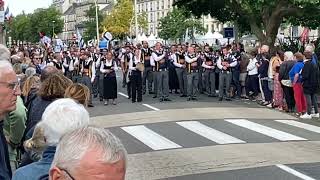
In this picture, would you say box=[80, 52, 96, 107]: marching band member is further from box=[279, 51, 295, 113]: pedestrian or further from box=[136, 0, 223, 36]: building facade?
box=[136, 0, 223, 36]: building facade

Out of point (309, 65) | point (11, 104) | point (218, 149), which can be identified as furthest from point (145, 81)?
point (11, 104)

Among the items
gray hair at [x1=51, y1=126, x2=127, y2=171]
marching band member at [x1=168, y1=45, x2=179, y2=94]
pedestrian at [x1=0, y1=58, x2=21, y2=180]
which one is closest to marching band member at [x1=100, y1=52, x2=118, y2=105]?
marching band member at [x1=168, y1=45, x2=179, y2=94]

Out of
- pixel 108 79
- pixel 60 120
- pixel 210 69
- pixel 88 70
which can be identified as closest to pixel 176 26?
pixel 210 69

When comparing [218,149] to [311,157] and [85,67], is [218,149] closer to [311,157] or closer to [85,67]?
[311,157]

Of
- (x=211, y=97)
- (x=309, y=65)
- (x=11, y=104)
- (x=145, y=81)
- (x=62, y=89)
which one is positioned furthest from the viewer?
(x=145, y=81)

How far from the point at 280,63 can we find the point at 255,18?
31.3 feet

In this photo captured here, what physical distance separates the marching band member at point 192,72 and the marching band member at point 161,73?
2.37ft

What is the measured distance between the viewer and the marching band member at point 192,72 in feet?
68.3

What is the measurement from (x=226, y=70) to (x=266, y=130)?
6824 millimetres

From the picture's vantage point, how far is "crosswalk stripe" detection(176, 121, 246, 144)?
42.0 feet

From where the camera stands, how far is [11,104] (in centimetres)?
452

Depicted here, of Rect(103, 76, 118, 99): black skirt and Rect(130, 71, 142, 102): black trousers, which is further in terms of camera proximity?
Rect(130, 71, 142, 102): black trousers

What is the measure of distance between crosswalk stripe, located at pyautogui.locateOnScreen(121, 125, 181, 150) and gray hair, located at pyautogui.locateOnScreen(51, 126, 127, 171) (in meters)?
9.50

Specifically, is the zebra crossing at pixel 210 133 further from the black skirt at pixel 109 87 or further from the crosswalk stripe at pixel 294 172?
the black skirt at pixel 109 87
